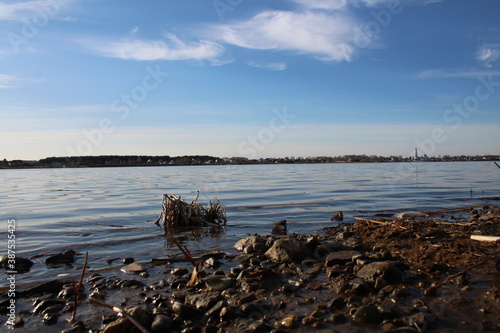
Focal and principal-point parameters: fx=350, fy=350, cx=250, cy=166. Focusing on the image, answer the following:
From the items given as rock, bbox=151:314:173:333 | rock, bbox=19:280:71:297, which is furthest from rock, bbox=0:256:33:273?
rock, bbox=151:314:173:333

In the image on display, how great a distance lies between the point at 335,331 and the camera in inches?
182

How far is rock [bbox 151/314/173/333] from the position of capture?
4812mm

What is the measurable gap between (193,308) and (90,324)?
4.92ft

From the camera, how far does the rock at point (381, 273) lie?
6.12m

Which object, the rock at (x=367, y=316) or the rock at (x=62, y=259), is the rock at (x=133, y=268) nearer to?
the rock at (x=62, y=259)

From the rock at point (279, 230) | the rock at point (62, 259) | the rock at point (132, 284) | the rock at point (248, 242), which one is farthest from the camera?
the rock at point (279, 230)

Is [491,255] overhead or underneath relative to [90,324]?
overhead

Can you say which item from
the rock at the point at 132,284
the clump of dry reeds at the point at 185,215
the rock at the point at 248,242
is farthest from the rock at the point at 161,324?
the clump of dry reeds at the point at 185,215

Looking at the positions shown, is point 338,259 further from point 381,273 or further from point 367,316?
point 367,316

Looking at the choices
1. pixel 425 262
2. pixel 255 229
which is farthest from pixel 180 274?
pixel 255 229

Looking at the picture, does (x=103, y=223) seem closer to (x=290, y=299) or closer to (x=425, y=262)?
(x=290, y=299)

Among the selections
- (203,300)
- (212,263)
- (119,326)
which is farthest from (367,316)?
(212,263)

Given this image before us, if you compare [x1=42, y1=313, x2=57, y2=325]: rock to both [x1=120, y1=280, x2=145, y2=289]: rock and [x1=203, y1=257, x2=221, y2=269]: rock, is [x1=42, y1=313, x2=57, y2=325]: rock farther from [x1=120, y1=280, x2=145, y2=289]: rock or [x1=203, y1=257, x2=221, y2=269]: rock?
[x1=203, y1=257, x2=221, y2=269]: rock

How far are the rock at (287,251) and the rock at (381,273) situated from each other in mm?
1629
